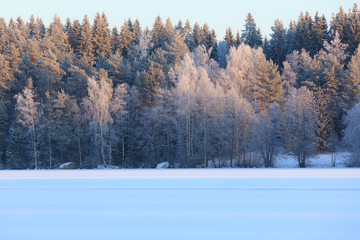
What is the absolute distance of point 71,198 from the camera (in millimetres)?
9969

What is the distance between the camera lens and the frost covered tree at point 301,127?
3581 centimetres

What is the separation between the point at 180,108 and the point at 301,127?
12.9 m

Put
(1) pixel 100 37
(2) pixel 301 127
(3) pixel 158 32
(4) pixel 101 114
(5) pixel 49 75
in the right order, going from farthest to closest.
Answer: (3) pixel 158 32
(1) pixel 100 37
(5) pixel 49 75
(4) pixel 101 114
(2) pixel 301 127

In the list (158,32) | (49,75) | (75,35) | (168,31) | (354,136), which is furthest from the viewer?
(158,32)

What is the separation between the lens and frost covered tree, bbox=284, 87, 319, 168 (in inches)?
1410

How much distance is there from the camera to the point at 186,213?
775 centimetres

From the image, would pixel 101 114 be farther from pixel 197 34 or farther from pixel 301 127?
pixel 197 34

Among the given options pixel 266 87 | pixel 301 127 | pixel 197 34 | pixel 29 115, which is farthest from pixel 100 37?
pixel 301 127

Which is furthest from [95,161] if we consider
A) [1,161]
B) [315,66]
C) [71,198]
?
[71,198]

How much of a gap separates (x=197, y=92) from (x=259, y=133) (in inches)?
314

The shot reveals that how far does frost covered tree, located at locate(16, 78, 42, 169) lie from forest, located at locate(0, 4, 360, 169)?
141 mm

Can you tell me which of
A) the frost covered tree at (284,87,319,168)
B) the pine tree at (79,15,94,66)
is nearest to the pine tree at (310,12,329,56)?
the frost covered tree at (284,87,319,168)

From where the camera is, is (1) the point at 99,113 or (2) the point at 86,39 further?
(2) the point at 86,39

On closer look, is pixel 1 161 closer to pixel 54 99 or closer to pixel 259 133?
pixel 54 99
